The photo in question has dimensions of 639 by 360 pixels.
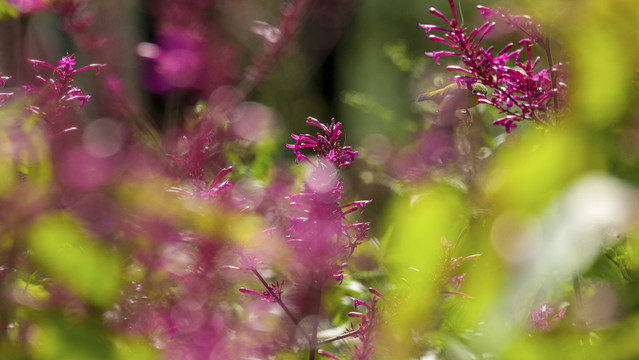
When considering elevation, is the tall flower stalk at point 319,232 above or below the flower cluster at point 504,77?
below

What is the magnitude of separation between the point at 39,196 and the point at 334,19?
2.79 metres

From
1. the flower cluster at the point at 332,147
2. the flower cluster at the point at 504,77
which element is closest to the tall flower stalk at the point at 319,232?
the flower cluster at the point at 332,147

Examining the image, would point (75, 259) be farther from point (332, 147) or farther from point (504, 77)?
point (504, 77)

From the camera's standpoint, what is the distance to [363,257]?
69cm

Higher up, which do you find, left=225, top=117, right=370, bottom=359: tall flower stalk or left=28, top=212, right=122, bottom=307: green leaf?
left=28, top=212, right=122, bottom=307: green leaf

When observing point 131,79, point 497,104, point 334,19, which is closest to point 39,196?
point 497,104

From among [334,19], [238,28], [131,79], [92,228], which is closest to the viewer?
[92,228]

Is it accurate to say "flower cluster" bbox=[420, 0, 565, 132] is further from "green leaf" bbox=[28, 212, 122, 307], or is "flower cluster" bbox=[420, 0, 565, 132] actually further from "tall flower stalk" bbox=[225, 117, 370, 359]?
"green leaf" bbox=[28, 212, 122, 307]

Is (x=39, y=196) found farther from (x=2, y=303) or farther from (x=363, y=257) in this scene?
(x=363, y=257)

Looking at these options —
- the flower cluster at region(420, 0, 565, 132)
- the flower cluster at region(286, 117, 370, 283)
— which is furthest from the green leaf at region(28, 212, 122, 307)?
the flower cluster at region(420, 0, 565, 132)

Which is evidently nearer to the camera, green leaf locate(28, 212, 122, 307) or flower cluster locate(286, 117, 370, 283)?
green leaf locate(28, 212, 122, 307)

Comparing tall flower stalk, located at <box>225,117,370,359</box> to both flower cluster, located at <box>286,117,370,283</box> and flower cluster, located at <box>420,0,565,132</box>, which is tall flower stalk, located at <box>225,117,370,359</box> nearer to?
flower cluster, located at <box>286,117,370,283</box>

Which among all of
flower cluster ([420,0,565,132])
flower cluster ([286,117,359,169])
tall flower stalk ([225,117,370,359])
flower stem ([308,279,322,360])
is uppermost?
flower cluster ([420,0,565,132])

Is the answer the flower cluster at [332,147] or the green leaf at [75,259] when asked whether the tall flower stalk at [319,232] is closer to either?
Result: the flower cluster at [332,147]
